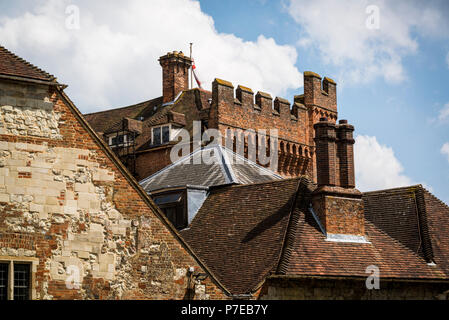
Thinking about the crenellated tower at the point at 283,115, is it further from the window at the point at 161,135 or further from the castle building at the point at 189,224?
the castle building at the point at 189,224

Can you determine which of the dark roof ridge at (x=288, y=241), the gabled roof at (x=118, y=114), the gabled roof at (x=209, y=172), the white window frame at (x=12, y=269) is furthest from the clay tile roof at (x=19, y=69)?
the gabled roof at (x=118, y=114)

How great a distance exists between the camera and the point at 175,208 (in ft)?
86.0

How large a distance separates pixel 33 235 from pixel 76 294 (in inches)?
62.6

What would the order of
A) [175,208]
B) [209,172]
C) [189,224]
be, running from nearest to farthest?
[189,224], [175,208], [209,172]

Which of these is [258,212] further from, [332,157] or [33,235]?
[33,235]

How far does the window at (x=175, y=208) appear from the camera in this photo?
25700 millimetres

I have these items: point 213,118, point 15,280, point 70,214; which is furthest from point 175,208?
point 213,118

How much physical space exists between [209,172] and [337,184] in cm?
621

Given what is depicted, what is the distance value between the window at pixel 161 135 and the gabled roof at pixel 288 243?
50.0ft

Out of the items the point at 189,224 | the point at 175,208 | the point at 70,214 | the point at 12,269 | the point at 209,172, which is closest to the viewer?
the point at 12,269

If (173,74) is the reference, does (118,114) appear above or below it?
below

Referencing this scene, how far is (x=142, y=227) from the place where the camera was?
58.3 ft

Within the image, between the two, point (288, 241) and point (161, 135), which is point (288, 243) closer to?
point (288, 241)

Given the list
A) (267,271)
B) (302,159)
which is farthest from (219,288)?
(302,159)
